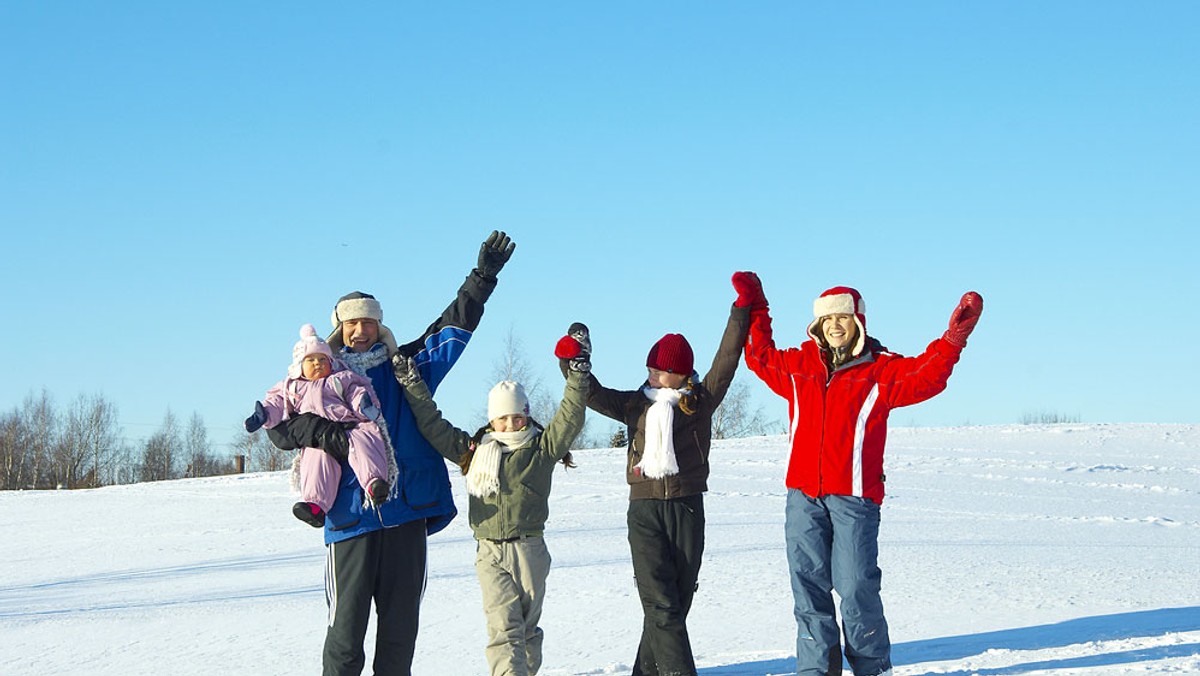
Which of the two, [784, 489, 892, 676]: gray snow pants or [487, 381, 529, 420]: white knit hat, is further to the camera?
[487, 381, 529, 420]: white knit hat

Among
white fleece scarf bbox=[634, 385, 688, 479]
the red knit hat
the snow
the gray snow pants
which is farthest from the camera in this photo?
the snow

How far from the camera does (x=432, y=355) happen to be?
5.38 m

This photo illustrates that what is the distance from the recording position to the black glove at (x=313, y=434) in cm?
483

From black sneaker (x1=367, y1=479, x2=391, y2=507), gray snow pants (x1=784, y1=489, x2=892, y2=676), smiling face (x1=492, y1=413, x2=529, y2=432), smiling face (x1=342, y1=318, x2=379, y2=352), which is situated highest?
smiling face (x1=342, y1=318, x2=379, y2=352)

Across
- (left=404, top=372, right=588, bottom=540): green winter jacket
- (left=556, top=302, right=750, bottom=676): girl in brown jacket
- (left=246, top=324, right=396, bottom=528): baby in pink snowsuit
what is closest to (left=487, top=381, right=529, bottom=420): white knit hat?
(left=404, top=372, right=588, bottom=540): green winter jacket

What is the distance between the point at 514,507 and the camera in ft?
18.1

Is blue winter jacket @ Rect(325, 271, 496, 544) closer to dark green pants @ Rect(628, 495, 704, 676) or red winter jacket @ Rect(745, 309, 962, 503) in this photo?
dark green pants @ Rect(628, 495, 704, 676)

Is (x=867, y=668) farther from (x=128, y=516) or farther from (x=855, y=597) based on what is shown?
(x=128, y=516)

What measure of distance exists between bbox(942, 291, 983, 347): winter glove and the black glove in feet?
8.94

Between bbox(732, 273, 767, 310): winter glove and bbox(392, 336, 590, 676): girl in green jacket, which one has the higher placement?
bbox(732, 273, 767, 310): winter glove

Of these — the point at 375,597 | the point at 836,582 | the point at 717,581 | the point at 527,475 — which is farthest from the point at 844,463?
the point at 717,581

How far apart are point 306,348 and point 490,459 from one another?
1.10 m

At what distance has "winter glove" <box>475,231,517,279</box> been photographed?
556 centimetres

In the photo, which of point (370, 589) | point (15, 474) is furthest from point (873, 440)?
point (15, 474)
